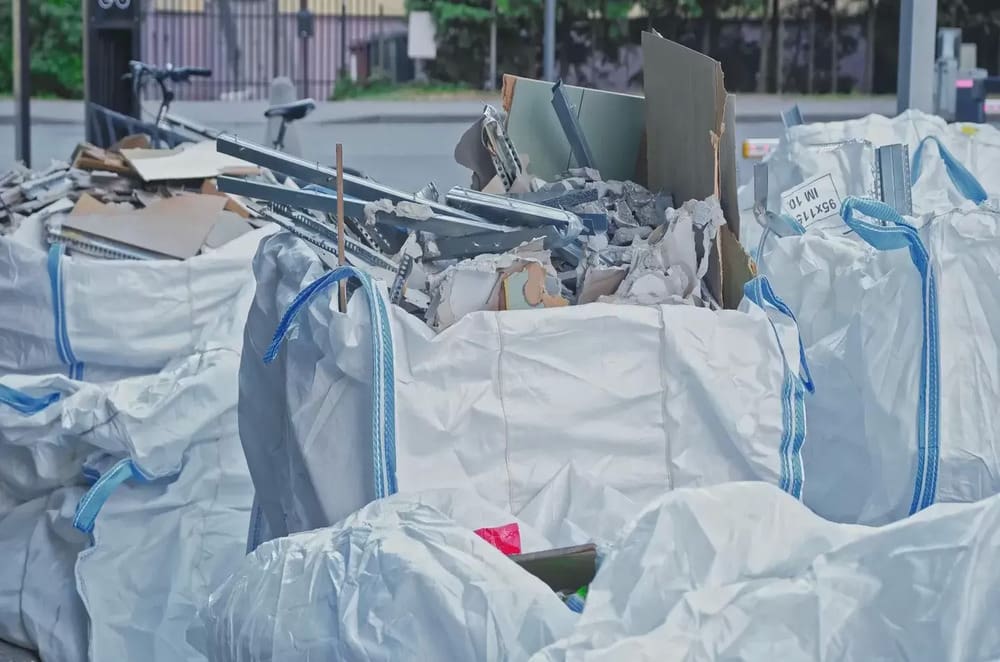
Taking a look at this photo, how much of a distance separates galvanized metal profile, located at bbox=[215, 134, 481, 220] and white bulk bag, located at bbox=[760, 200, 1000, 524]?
0.77 m

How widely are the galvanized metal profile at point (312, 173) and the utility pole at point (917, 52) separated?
2621 mm

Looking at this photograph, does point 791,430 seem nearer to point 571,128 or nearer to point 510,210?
point 510,210

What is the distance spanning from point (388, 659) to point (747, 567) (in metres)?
0.36

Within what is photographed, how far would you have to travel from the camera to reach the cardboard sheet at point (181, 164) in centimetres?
372

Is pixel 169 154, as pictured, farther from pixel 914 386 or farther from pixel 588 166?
pixel 914 386

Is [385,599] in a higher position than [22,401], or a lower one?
higher

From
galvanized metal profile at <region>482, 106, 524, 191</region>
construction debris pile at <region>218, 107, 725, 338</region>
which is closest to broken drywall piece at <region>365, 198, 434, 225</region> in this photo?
construction debris pile at <region>218, 107, 725, 338</region>

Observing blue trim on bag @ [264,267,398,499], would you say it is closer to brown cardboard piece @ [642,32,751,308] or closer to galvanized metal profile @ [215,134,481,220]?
galvanized metal profile @ [215,134,481,220]

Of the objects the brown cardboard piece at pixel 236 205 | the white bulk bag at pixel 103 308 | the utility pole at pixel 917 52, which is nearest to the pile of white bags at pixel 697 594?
the white bulk bag at pixel 103 308

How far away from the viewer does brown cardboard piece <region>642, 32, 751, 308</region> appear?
2.07 m

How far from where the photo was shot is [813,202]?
281 centimetres

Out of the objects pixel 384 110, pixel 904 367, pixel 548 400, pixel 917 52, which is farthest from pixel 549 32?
pixel 548 400

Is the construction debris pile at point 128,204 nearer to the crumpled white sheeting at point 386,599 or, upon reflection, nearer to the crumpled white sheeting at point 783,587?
the crumpled white sheeting at point 386,599

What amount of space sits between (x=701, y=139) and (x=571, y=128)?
368 millimetres
